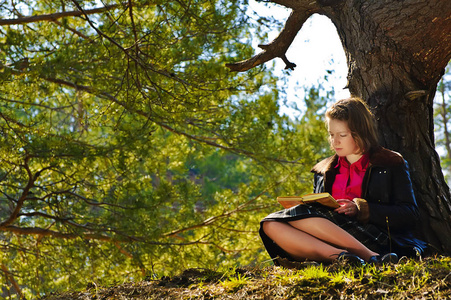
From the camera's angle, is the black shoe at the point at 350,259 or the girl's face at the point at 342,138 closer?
the black shoe at the point at 350,259

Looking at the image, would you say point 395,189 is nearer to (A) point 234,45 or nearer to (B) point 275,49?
(B) point 275,49

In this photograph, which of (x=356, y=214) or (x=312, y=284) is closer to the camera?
(x=312, y=284)

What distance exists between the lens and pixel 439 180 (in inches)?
127

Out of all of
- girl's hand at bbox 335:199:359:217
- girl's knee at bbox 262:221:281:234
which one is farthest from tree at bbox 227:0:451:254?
girl's knee at bbox 262:221:281:234

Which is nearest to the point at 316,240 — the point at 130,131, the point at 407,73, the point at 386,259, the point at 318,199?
the point at 318,199

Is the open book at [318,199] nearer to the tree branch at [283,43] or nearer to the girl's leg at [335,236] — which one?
the girl's leg at [335,236]

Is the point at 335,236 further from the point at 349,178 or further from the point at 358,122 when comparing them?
the point at 358,122

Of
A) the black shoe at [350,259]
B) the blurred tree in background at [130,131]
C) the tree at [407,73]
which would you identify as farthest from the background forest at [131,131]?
the black shoe at [350,259]

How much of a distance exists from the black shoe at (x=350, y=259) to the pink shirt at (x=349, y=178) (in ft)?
1.88

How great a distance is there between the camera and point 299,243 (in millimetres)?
2635

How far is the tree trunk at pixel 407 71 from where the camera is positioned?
10.4 feet

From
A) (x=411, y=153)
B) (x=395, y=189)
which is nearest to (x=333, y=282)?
(x=395, y=189)

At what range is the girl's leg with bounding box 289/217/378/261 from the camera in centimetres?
257

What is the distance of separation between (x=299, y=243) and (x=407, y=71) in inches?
57.5
